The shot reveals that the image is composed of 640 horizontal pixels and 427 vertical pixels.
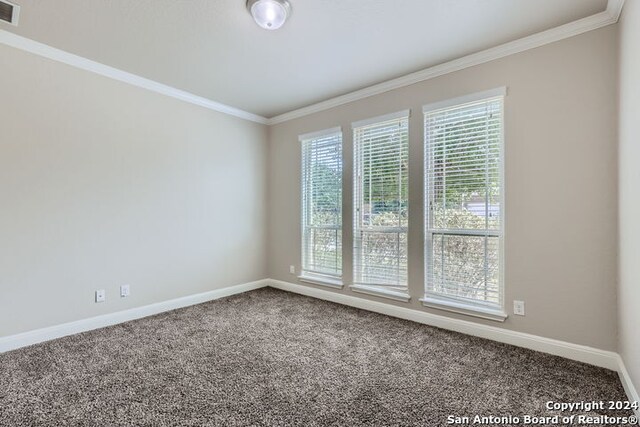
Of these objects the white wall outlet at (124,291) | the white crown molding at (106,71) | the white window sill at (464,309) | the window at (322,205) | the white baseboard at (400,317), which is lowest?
the white baseboard at (400,317)

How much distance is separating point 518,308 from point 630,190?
1.23 meters

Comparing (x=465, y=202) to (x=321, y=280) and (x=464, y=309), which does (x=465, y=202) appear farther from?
(x=321, y=280)

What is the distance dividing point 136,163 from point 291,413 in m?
2.93

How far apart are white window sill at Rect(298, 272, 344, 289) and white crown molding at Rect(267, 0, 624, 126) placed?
2.23 meters

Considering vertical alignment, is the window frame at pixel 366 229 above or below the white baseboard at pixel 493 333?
above

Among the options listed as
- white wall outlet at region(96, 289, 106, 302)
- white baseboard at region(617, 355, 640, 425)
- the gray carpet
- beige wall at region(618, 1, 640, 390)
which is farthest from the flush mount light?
white baseboard at region(617, 355, 640, 425)

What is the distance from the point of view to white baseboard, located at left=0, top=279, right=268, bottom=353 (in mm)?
2629

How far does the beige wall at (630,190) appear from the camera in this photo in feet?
5.83

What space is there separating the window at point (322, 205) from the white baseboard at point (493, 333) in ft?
1.22

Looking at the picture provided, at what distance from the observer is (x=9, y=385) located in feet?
6.77

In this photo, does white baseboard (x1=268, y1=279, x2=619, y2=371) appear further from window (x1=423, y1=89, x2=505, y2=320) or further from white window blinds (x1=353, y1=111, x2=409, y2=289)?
white window blinds (x1=353, y1=111, x2=409, y2=289)

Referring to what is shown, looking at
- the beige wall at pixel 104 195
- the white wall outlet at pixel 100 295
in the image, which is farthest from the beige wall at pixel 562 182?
the white wall outlet at pixel 100 295

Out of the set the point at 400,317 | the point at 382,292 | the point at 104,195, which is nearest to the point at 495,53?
the point at 382,292

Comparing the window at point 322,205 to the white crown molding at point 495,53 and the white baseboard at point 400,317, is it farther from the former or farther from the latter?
the white crown molding at point 495,53
